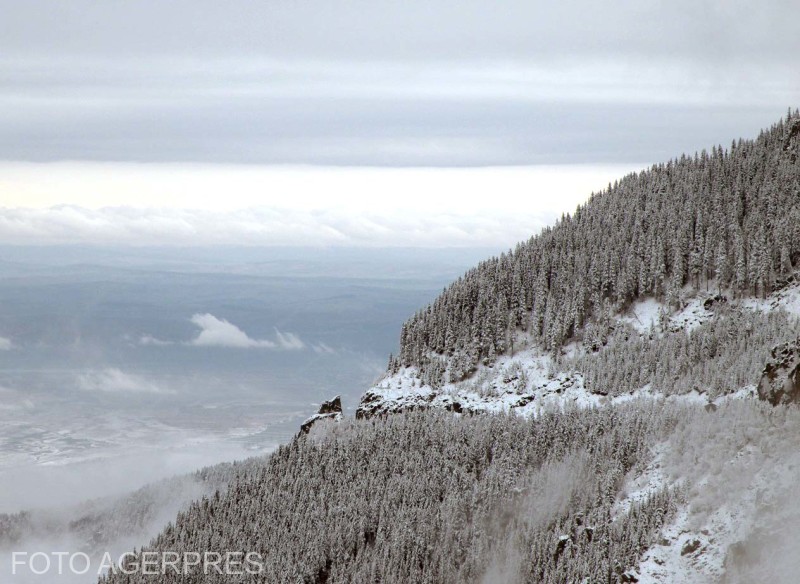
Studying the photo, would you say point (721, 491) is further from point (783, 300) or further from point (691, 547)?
point (783, 300)

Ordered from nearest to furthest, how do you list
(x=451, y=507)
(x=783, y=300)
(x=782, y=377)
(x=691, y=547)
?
(x=691, y=547), (x=782, y=377), (x=451, y=507), (x=783, y=300)

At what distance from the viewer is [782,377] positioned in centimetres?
13550

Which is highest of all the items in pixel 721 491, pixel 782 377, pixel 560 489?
pixel 782 377

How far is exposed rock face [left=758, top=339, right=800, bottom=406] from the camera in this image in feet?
432

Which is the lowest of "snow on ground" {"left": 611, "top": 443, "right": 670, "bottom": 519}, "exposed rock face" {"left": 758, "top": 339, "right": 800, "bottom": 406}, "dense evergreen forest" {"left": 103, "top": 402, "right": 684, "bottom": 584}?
"dense evergreen forest" {"left": 103, "top": 402, "right": 684, "bottom": 584}

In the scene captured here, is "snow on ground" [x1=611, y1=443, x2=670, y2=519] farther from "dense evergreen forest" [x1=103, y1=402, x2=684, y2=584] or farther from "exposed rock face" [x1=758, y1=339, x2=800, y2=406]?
"exposed rock face" [x1=758, y1=339, x2=800, y2=406]

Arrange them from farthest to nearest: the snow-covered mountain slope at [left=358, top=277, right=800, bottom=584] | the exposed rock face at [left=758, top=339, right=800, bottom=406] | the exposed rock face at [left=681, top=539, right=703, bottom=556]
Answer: the exposed rock face at [left=758, top=339, right=800, bottom=406] < the exposed rock face at [left=681, top=539, right=703, bottom=556] < the snow-covered mountain slope at [left=358, top=277, right=800, bottom=584]

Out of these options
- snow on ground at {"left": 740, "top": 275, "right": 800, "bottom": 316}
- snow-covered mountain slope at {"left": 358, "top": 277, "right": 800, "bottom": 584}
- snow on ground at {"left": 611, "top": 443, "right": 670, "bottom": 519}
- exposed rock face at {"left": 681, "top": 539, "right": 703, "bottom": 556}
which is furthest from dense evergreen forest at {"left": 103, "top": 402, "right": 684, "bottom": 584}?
snow on ground at {"left": 740, "top": 275, "right": 800, "bottom": 316}

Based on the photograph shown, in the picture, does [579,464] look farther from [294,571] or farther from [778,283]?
[778,283]

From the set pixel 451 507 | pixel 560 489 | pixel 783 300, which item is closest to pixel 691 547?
pixel 560 489

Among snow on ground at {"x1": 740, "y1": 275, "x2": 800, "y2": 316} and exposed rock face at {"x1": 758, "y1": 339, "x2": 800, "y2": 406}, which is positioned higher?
snow on ground at {"x1": 740, "y1": 275, "x2": 800, "y2": 316}

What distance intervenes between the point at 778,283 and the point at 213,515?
139284 millimetres

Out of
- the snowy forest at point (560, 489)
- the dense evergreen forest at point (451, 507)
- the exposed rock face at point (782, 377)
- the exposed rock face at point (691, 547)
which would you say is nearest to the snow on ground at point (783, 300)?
the snowy forest at point (560, 489)

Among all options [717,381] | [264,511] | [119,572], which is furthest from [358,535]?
[717,381]
